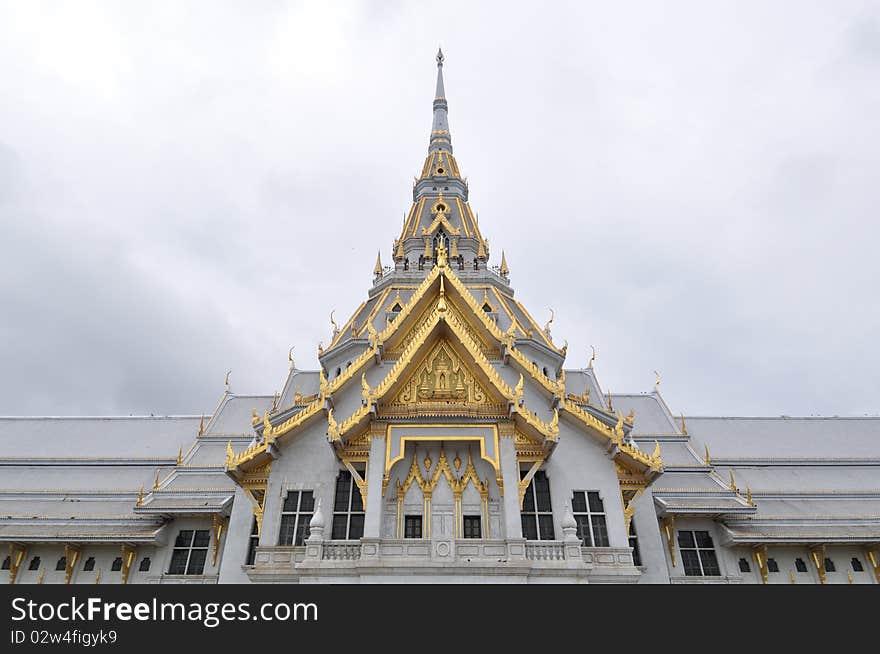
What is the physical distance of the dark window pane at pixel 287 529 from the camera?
15609 millimetres

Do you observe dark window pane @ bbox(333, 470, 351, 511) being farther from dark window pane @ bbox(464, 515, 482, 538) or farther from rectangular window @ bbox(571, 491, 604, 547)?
rectangular window @ bbox(571, 491, 604, 547)

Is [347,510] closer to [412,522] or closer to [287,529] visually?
[287,529]

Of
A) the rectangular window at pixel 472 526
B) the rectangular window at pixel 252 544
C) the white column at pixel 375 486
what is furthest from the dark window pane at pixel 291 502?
the rectangular window at pixel 472 526

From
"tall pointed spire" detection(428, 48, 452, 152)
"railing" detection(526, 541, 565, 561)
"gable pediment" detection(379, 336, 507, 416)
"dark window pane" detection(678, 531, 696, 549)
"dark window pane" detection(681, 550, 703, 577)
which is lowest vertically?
"railing" detection(526, 541, 565, 561)

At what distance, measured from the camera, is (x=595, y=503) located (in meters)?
15.8

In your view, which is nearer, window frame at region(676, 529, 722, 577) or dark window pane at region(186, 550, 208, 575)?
window frame at region(676, 529, 722, 577)

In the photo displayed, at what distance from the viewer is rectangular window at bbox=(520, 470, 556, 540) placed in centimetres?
1531

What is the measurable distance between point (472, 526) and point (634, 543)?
6539 mm

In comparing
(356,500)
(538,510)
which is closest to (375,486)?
(356,500)

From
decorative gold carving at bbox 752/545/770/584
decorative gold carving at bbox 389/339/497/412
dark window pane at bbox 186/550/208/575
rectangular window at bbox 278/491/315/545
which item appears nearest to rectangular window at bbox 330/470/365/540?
rectangular window at bbox 278/491/315/545

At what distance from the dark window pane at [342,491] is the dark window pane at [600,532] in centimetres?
745

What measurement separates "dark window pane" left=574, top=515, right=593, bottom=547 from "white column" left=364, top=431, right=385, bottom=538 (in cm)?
586

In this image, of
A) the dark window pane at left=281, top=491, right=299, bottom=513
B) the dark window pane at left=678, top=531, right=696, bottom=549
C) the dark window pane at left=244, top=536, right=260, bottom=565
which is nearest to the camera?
the dark window pane at left=281, top=491, right=299, bottom=513
